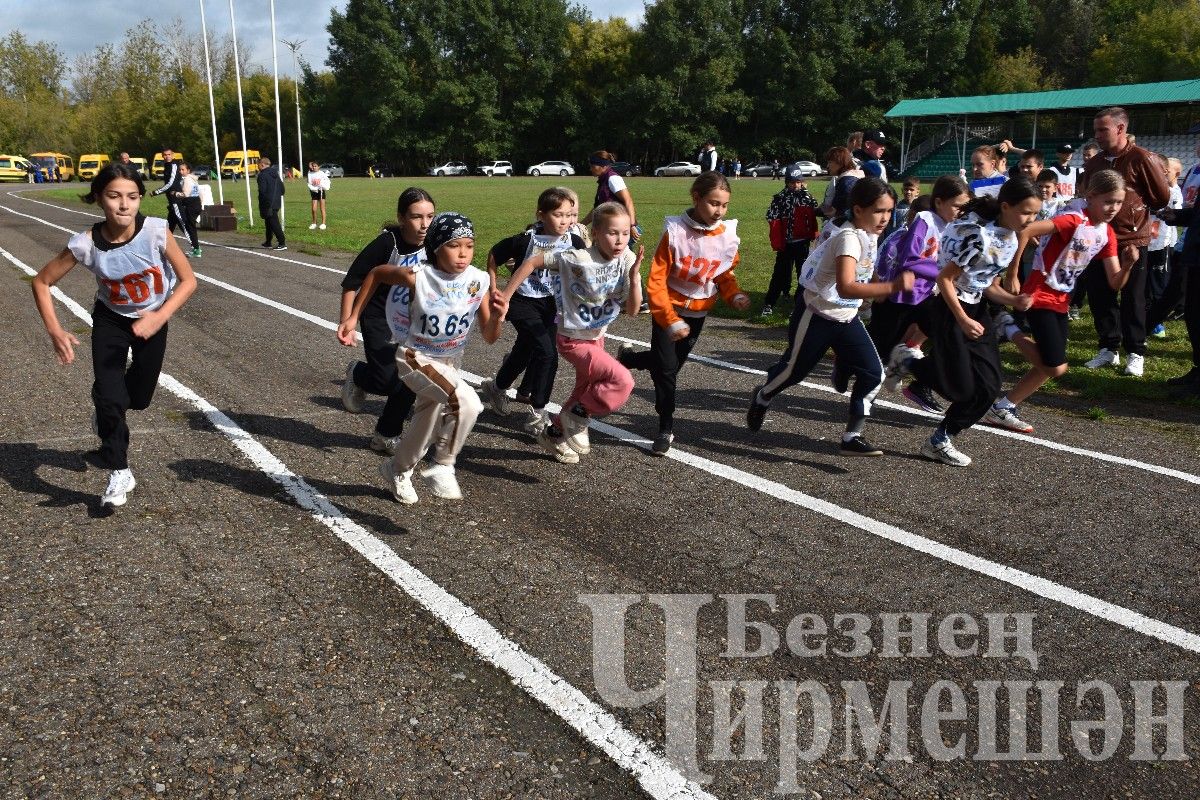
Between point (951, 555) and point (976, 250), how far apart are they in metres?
2.43

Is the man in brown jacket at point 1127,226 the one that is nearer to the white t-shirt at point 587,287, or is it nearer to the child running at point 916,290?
the child running at point 916,290

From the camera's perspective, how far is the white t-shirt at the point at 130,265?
498 centimetres

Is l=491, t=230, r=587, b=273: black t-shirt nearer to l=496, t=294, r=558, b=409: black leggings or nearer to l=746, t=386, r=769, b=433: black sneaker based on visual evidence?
l=496, t=294, r=558, b=409: black leggings

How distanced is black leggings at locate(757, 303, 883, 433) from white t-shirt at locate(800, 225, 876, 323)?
0.25ft

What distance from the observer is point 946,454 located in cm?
615

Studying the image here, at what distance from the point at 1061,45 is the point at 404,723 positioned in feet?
324

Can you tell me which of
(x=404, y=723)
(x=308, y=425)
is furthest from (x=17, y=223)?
(x=404, y=723)

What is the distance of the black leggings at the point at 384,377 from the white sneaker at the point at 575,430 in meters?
0.97

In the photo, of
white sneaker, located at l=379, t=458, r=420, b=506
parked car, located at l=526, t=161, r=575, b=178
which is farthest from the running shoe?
parked car, located at l=526, t=161, r=575, b=178

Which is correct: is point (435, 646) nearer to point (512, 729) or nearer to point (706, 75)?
point (512, 729)

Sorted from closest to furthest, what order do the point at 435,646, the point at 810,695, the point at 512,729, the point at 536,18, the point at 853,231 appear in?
the point at 512,729
the point at 810,695
the point at 435,646
the point at 853,231
the point at 536,18

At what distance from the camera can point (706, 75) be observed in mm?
82312

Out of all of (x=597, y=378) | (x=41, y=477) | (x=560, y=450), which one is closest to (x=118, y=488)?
(x=41, y=477)

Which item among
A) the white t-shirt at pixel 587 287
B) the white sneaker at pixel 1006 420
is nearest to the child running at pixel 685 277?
the white t-shirt at pixel 587 287
